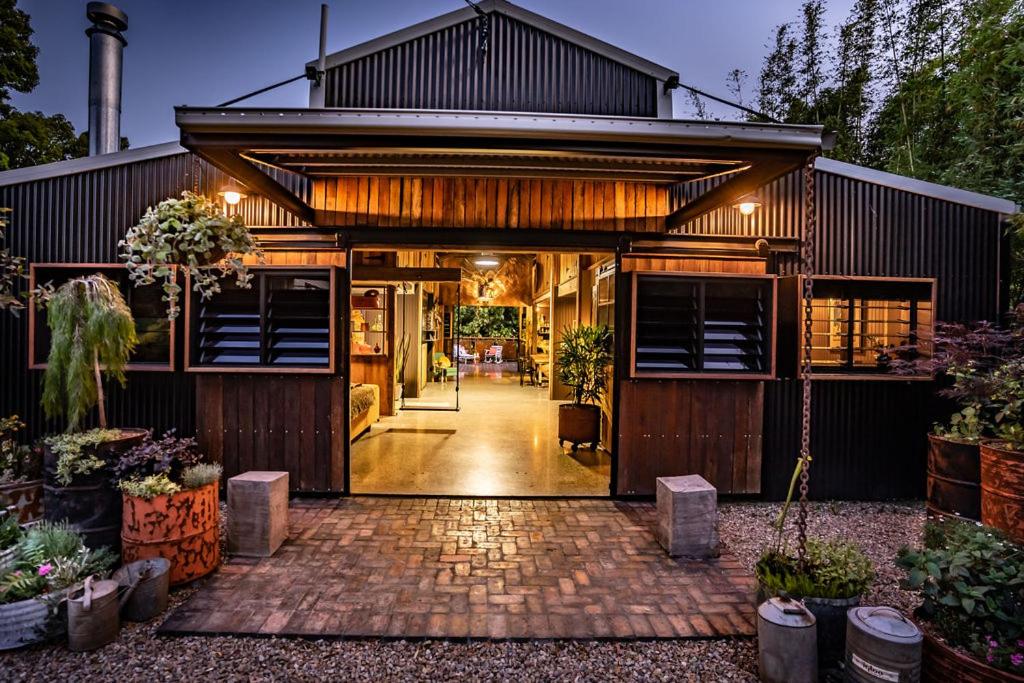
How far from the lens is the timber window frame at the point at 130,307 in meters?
4.87

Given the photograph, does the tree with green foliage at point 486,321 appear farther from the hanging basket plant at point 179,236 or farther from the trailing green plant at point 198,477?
the trailing green plant at point 198,477

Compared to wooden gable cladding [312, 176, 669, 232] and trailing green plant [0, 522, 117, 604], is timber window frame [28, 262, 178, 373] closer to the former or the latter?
wooden gable cladding [312, 176, 669, 232]

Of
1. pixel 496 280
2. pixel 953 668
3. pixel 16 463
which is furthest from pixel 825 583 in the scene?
pixel 496 280

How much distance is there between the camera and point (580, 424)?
6.60 meters

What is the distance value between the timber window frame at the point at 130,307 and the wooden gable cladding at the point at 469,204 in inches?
72.3

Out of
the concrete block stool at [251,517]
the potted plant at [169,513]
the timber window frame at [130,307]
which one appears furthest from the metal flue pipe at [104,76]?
the concrete block stool at [251,517]

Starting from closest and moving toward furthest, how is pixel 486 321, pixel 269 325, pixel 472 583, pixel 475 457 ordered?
pixel 472 583
pixel 269 325
pixel 475 457
pixel 486 321

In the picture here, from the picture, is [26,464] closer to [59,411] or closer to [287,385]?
[59,411]

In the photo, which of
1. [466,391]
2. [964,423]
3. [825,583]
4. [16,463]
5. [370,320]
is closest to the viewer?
[825,583]

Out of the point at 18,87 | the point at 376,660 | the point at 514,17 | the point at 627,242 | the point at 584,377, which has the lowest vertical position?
the point at 376,660

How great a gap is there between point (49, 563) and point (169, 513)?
0.58 meters

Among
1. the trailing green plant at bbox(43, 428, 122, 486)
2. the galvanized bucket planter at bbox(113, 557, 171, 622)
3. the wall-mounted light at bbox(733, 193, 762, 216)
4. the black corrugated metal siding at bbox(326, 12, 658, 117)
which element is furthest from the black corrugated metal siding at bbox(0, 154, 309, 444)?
the wall-mounted light at bbox(733, 193, 762, 216)

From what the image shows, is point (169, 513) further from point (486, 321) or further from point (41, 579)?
point (486, 321)

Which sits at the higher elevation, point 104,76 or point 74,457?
point 104,76
